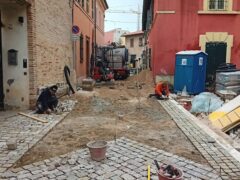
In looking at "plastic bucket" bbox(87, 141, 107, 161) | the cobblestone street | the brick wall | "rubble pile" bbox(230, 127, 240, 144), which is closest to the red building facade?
the brick wall

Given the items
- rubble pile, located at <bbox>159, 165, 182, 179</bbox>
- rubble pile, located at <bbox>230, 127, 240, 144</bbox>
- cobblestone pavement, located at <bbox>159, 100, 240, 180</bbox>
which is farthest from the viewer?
rubble pile, located at <bbox>230, 127, 240, 144</bbox>

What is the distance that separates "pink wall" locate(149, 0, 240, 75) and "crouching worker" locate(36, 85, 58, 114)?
26.6 feet

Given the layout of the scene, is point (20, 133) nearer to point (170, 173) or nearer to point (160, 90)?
point (170, 173)

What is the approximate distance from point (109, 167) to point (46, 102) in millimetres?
4581

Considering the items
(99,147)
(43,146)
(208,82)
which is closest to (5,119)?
(43,146)

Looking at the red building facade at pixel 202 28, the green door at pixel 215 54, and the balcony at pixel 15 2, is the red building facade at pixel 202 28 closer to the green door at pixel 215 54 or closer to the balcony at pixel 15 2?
the green door at pixel 215 54

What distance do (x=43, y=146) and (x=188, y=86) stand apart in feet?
29.9

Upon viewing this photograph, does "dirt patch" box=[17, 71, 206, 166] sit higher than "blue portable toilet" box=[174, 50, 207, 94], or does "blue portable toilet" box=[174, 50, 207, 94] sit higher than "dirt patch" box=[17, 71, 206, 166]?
"blue portable toilet" box=[174, 50, 207, 94]

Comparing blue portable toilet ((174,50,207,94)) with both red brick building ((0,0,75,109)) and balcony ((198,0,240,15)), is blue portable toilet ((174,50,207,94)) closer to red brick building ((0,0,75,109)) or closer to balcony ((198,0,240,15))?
balcony ((198,0,240,15))

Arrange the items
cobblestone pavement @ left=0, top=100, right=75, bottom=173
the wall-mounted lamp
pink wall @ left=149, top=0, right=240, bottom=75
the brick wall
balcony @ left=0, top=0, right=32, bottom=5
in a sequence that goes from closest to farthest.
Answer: cobblestone pavement @ left=0, top=100, right=75, bottom=173 → balcony @ left=0, top=0, right=32, bottom=5 → the wall-mounted lamp → the brick wall → pink wall @ left=149, top=0, right=240, bottom=75

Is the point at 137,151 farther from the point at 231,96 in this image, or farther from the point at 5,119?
the point at 231,96

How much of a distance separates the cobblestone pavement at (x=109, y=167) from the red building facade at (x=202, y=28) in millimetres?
10928

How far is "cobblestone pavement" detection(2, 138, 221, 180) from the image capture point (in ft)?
13.9

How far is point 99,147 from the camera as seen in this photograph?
4.74 meters
